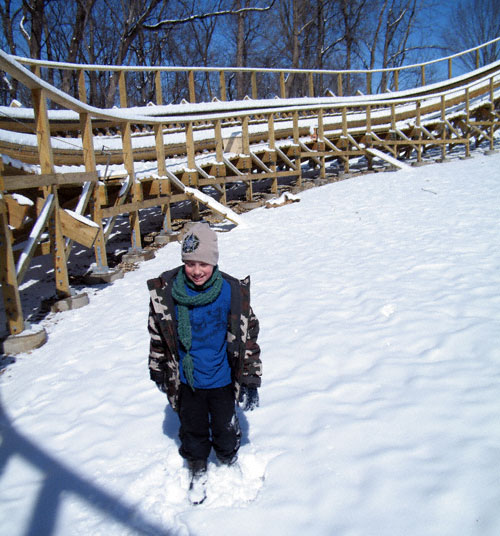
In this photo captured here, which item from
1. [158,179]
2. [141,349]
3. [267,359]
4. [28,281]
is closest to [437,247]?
[267,359]

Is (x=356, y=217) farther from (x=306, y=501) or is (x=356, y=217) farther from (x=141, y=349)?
(x=306, y=501)

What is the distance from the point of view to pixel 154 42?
99.3ft

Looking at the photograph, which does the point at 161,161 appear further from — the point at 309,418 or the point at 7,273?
the point at 309,418

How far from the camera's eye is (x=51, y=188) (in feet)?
17.5

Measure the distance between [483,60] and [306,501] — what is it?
40.8m

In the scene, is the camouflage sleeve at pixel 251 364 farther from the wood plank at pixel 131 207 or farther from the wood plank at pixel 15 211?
the wood plank at pixel 131 207

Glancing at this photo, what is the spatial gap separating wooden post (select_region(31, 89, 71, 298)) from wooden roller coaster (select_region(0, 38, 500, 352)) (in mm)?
11

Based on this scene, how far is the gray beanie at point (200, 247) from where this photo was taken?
229cm

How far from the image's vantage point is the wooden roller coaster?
17.1 feet

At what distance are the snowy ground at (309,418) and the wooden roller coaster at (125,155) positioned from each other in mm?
1023

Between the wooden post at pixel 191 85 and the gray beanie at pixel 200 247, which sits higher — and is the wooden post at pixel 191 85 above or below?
above

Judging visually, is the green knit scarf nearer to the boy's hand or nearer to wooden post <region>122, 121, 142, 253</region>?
the boy's hand

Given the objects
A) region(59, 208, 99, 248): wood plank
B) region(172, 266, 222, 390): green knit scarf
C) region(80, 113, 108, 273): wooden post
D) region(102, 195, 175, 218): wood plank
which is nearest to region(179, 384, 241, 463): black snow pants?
region(172, 266, 222, 390): green knit scarf

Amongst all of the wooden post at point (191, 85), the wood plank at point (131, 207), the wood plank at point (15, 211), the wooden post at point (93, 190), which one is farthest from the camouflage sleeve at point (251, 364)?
the wooden post at point (191, 85)
